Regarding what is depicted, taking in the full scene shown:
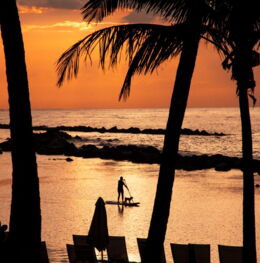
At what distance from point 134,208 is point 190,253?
1718cm

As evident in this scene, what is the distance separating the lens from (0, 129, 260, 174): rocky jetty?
5388 cm

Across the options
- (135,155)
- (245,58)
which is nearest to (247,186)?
(245,58)

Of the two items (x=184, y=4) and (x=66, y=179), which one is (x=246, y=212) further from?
(x=66, y=179)

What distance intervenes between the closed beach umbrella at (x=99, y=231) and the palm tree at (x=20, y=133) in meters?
4.44

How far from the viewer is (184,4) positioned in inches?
404

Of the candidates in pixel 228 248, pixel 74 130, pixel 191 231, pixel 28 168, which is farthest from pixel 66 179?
pixel 74 130

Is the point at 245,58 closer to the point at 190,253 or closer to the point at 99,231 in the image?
the point at 190,253

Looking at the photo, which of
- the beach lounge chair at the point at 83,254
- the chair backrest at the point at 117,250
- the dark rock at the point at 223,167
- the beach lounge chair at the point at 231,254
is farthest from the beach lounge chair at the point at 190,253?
the dark rock at the point at 223,167

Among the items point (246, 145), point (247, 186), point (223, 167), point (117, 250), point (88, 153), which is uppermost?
point (246, 145)

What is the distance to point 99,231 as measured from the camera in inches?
550

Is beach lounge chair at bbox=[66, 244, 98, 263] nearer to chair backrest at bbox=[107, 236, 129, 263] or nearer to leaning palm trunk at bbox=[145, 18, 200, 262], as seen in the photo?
chair backrest at bbox=[107, 236, 129, 263]

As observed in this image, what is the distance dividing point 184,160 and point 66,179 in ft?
53.2

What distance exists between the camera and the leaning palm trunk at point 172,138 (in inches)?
392

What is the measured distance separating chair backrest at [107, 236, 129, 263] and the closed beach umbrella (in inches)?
18.6
